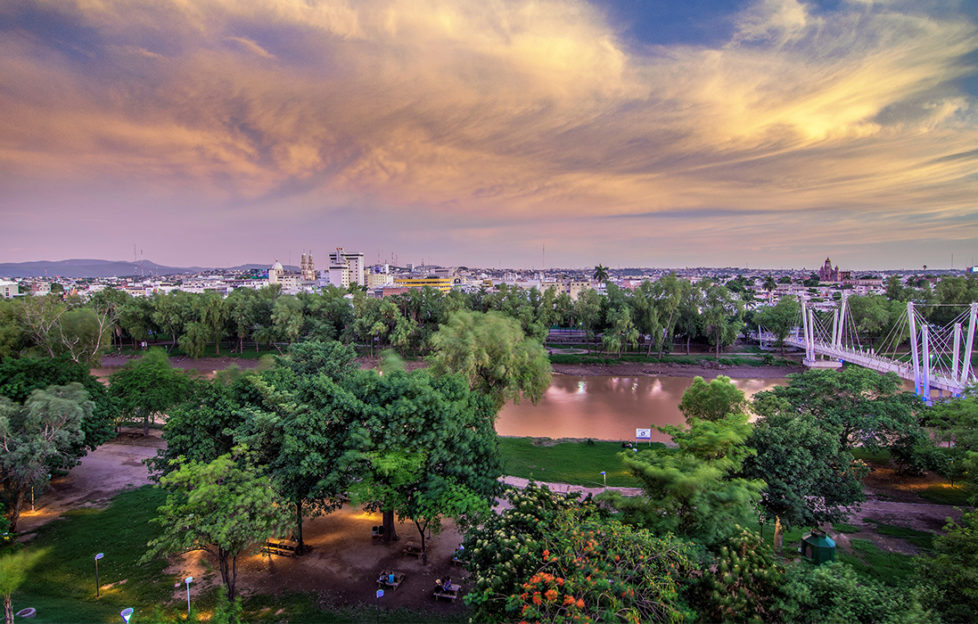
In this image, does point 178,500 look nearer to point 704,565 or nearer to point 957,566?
point 704,565

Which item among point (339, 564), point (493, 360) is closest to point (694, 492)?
point (339, 564)

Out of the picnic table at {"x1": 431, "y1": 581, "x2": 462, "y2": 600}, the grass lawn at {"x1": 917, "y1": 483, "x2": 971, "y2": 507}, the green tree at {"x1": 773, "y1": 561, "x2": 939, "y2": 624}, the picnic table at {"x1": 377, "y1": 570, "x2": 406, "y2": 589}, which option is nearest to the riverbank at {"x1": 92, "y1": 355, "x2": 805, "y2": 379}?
the grass lawn at {"x1": 917, "y1": 483, "x2": 971, "y2": 507}

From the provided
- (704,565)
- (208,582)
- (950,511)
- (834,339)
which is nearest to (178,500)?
(208,582)

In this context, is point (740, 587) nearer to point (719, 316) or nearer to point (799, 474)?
point (799, 474)

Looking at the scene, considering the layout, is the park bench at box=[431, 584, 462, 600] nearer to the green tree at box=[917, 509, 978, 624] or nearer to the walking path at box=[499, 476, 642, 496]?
the walking path at box=[499, 476, 642, 496]

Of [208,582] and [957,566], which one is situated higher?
[957,566]
